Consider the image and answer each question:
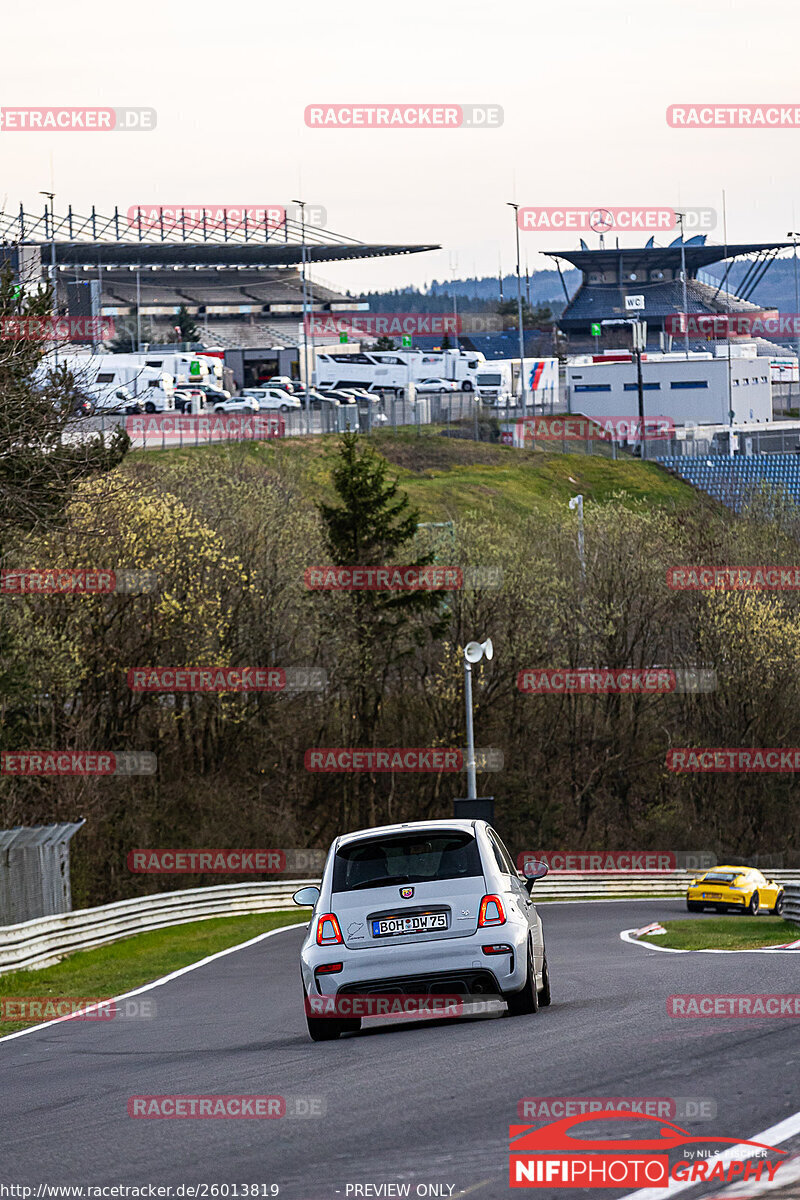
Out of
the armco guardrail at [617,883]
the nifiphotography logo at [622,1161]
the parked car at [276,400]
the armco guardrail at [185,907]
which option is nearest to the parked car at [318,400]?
the parked car at [276,400]

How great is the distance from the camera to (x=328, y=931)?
1102 centimetres

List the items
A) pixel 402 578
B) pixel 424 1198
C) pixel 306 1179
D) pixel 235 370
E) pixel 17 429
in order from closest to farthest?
pixel 424 1198
pixel 306 1179
pixel 17 429
pixel 402 578
pixel 235 370

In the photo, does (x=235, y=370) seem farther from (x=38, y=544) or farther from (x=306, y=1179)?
(x=306, y=1179)

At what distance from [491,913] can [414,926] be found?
1.77ft

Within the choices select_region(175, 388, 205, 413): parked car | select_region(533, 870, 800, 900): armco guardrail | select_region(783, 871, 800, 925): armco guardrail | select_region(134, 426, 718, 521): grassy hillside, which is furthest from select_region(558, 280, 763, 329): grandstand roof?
select_region(783, 871, 800, 925): armco guardrail

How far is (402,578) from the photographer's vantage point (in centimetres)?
4903

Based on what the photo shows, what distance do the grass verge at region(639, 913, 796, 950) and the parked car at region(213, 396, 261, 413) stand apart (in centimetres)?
6060

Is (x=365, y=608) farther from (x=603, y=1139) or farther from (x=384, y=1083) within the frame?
(x=603, y=1139)

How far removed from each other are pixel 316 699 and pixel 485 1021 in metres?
38.3

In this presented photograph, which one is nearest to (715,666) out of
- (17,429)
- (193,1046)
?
(17,429)

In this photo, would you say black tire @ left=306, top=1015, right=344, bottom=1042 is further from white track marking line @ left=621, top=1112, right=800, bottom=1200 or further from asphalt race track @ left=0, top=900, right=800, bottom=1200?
white track marking line @ left=621, top=1112, right=800, bottom=1200

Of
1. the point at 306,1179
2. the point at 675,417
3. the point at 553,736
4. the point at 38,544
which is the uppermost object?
the point at 675,417

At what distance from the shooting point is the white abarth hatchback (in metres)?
10.9

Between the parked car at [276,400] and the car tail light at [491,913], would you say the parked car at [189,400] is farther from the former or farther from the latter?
the car tail light at [491,913]
